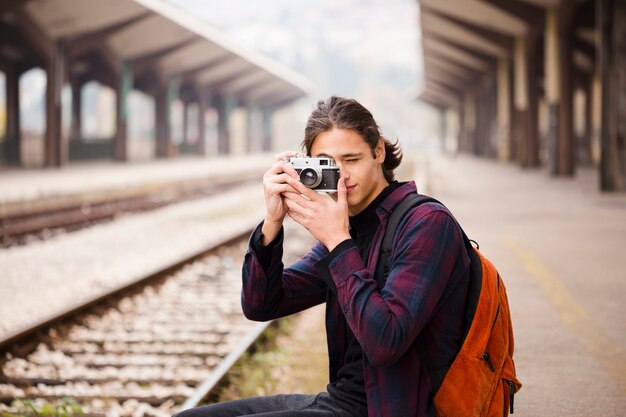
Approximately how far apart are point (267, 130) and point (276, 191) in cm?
7591

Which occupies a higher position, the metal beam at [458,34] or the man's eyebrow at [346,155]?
the metal beam at [458,34]

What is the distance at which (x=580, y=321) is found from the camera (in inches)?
251

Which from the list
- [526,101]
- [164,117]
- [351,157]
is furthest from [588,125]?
[351,157]

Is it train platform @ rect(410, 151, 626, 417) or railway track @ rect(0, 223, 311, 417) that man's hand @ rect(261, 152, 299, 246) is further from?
railway track @ rect(0, 223, 311, 417)

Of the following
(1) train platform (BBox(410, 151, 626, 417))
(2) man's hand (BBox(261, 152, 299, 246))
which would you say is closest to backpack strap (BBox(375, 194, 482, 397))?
(2) man's hand (BBox(261, 152, 299, 246))

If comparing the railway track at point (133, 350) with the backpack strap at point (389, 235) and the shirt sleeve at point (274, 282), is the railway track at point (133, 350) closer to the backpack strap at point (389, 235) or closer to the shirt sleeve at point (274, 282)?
the shirt sleeve at point (274, 282)

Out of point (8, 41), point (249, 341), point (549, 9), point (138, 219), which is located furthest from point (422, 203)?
point (8, 41)

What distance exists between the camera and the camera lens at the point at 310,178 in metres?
2.41

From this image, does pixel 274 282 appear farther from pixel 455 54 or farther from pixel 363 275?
pixel 455 54

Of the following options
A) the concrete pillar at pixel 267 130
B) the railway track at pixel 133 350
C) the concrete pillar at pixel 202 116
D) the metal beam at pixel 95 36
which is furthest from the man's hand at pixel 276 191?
the concrete pillar at pixel 267 130

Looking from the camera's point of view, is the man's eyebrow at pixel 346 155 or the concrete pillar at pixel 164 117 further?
the concrete pillar at pixel 164 117

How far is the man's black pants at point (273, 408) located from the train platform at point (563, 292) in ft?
5.99

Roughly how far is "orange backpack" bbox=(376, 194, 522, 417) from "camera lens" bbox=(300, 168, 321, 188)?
0.27 meters

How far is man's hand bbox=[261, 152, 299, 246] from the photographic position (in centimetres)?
249
